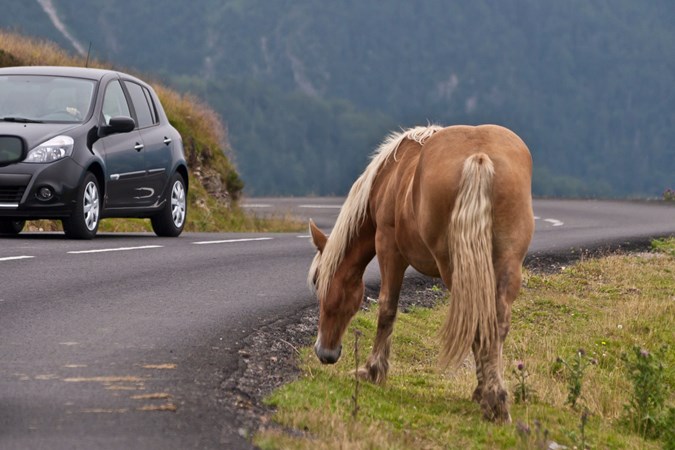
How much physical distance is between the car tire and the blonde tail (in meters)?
10.7

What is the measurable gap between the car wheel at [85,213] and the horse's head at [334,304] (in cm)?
726

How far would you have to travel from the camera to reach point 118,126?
15086mm

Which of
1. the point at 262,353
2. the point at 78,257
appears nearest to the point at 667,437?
the point at 262,353

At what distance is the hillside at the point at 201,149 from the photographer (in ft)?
84.5

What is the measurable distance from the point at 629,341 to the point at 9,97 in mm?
7897

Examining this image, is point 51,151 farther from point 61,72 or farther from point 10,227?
point 10,227

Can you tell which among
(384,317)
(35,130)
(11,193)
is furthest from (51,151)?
(384,317)

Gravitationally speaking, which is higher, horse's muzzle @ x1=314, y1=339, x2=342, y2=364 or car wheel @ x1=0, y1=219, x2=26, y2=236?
horse's muzzle @ x1=314, y1=339, x2=342, y2=364

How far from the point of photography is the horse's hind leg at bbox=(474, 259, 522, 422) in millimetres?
6461

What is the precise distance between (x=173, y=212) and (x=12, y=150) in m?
3.18

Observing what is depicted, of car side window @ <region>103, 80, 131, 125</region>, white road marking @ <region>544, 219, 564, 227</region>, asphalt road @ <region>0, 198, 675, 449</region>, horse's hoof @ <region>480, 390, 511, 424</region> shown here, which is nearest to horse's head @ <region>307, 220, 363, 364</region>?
asphalt road @ <region>0, 198, 675, 449</region>

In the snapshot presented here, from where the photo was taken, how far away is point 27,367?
22.4ft

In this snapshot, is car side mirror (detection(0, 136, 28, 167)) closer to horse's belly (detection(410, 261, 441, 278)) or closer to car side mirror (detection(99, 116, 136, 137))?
car side mirror (detection(99, 116, 136, 137))

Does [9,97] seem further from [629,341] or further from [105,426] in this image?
[105,426]
